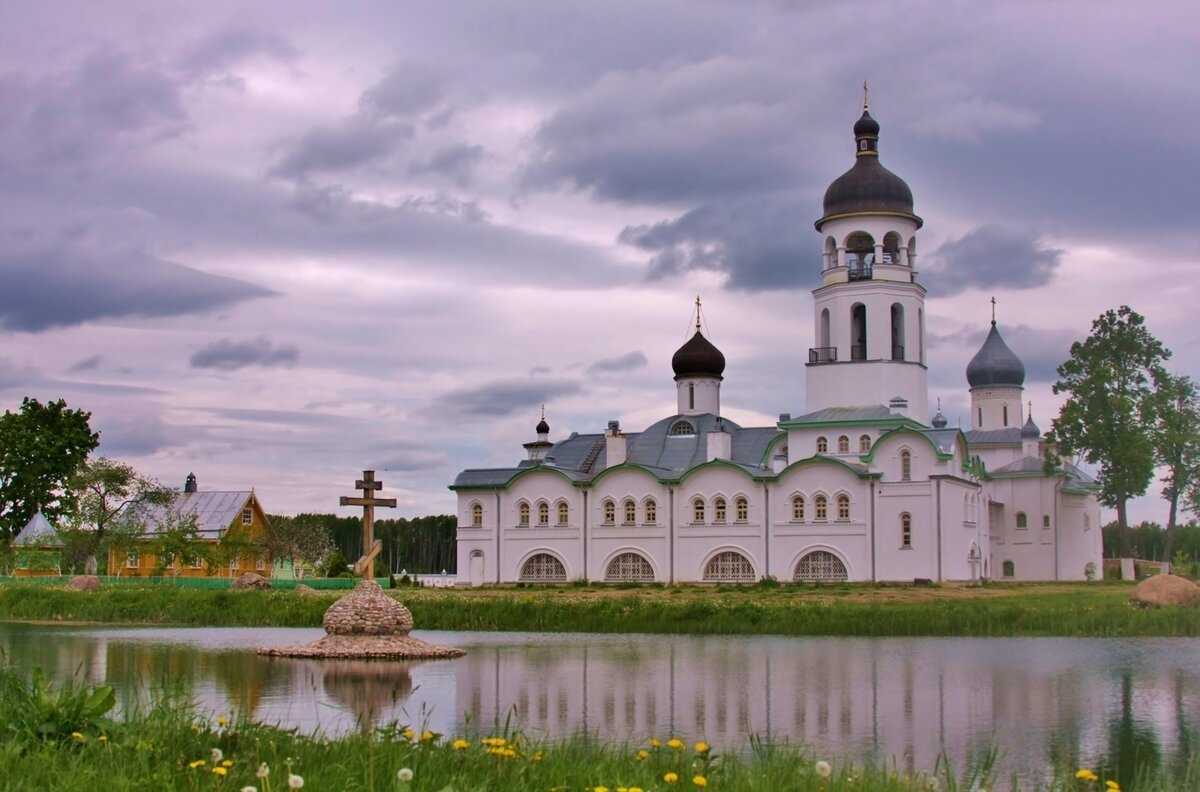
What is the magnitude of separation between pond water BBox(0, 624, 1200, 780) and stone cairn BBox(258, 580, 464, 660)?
0.71 m

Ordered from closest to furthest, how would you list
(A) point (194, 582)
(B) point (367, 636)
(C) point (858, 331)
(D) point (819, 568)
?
(B) point (367, 636)
(A) point (194, 582)
(D) point (819, 568)
(C) point (858, 331)

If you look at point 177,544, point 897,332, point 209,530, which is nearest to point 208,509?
point 209,530

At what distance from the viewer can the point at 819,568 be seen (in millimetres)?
55344

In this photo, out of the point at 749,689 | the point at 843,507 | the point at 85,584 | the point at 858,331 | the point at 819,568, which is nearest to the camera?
the point at 749,689

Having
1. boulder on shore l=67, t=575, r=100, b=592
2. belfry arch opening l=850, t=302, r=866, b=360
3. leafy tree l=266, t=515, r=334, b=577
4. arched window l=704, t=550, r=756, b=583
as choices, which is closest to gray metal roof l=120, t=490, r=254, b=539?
leafy tree l=266, t=515, r=334, b=577

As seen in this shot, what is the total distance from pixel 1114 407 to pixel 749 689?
135 feet

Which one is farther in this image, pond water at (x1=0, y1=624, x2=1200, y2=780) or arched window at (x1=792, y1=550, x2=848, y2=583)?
arched window at (x1=792, y1=550, x2=848, y2=583)

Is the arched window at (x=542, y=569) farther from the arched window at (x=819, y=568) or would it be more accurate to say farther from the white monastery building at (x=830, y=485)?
the arched window at (x=819, y=568)

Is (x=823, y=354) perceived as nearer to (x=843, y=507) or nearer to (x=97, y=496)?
(x=843, y=507)

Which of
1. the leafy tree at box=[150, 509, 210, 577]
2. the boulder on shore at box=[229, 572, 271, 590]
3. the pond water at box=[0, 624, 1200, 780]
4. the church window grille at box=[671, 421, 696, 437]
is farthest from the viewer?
the church window grille at box=[671, 421, 696, 437]

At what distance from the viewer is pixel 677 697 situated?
17.8 m

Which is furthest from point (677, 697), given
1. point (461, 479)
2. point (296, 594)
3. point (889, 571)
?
point (461, 479)

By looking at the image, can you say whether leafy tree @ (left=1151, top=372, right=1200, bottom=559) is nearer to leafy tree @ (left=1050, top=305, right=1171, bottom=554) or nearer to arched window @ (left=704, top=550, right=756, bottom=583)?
leafy tree @ (left=1050, top=305, right=1171, bottom=554)

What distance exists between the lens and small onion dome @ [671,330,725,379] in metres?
64.8
